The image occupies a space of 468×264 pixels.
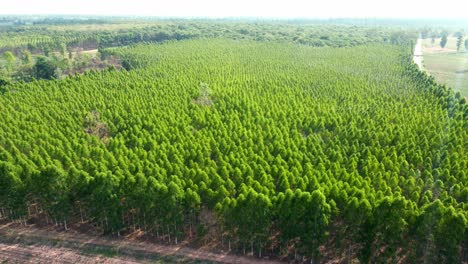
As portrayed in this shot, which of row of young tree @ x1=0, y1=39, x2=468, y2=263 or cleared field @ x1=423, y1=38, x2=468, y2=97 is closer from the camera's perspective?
row of young tree @ x1=0, y1=39, x2=468, y2=263

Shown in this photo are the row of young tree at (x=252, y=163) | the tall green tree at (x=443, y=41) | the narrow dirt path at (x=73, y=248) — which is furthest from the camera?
the tall green tree at (x=443, y=41)

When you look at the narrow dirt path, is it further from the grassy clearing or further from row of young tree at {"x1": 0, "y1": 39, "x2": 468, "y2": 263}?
the grassy clearing

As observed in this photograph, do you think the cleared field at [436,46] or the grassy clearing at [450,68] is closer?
the grassy clearing at [450,68]

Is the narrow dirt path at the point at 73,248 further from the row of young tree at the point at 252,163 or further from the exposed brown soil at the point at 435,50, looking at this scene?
the exposed brown soil at the point at 435,50

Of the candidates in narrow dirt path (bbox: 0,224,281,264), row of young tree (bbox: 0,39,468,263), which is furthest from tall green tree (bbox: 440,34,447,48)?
narrow dirt path (bbox: 0,224,281,264)

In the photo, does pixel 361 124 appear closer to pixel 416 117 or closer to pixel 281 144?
pixel 416 117

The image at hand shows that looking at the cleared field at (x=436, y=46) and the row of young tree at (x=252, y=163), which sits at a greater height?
the cleared field at (x=436, y=46)

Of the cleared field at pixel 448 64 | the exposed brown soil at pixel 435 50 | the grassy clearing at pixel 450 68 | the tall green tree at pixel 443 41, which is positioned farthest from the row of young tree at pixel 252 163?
the tall green tree at pixel 443 41
